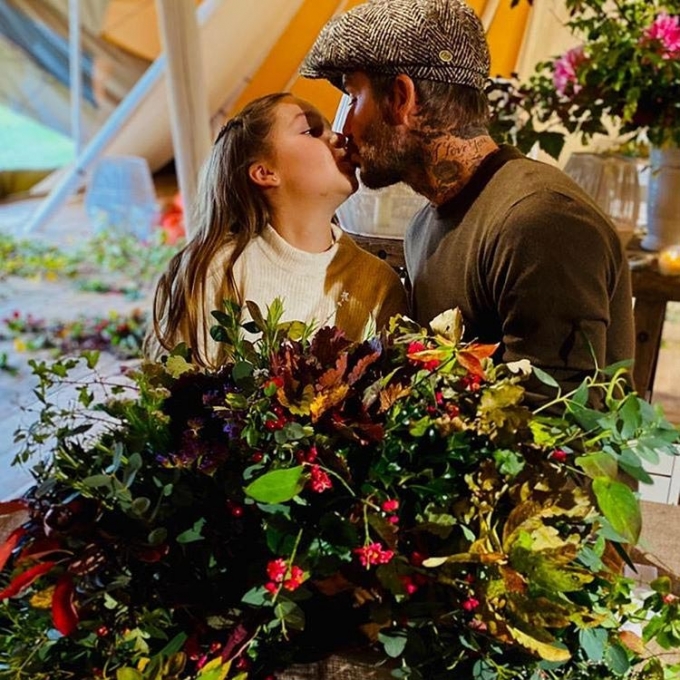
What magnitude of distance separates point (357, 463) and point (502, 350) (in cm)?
45

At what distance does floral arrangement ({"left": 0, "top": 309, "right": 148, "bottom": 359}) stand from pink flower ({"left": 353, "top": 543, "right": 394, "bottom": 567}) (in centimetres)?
281

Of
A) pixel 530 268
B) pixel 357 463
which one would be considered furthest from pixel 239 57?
pixel 357 463

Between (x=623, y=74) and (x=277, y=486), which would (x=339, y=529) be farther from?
(x=623, y=74)

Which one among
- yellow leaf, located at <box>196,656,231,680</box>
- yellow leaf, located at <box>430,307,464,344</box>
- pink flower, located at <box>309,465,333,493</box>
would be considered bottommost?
yellow leaf, located at <box>196,656,231,680</box>

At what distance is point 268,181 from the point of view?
119 centimetres

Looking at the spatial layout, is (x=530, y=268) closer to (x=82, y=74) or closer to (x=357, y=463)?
(x=357, y=463)

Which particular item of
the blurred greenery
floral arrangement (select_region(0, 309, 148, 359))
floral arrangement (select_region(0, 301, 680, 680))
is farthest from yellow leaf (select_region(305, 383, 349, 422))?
the blurred greenery

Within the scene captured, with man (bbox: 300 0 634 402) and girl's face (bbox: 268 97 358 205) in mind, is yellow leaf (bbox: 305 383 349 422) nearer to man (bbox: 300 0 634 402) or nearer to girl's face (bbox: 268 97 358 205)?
man (bbox: 300 0 634 402)

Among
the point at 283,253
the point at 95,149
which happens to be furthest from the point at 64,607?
the point at 95,149

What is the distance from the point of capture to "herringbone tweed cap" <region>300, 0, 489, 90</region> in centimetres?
106

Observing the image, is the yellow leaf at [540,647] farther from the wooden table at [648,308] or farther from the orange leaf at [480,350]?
the wooden table at [648,308]

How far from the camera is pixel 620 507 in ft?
2.09

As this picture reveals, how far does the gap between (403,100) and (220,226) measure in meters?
0.32

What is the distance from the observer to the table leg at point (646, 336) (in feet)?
6.77
